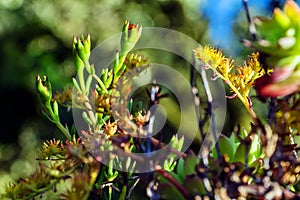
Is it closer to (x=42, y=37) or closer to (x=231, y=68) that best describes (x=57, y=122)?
(x=231, y=68)

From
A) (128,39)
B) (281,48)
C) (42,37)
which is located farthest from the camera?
(42,37)

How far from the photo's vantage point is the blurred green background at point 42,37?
2445mm

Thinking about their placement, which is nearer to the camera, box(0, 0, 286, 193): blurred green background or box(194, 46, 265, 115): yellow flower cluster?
box(194, 46, 265, 115): yellow flower cluster

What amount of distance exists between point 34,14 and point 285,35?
2289 mm

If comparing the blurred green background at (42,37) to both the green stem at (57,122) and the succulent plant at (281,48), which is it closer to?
the green stem at (57,122)

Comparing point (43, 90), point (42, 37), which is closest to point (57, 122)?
point (43, 90)

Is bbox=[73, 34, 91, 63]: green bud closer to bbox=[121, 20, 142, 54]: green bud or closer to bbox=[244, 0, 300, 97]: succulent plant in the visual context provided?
bbox=[121, 20, 142, 54]: green bud

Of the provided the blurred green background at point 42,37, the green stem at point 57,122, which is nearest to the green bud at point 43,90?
the green stem at point 57,122

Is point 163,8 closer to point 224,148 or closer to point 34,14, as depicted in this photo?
point 34,14

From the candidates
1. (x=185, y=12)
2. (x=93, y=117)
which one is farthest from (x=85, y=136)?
(x=185, y=12)

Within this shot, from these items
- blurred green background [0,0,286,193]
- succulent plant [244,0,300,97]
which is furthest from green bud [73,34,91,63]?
blurred green background [0,0,286,193]

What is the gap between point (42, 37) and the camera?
2.54 m

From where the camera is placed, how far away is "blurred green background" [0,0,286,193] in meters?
2.45

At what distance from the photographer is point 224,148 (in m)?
0.39
